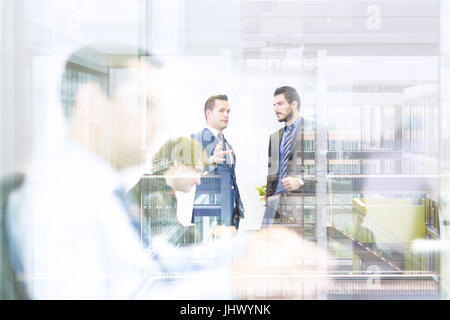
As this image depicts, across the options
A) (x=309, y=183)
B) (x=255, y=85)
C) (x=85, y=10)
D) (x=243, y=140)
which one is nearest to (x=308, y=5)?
(x=255, y=85)

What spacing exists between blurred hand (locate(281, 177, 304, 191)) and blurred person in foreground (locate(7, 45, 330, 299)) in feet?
0.70

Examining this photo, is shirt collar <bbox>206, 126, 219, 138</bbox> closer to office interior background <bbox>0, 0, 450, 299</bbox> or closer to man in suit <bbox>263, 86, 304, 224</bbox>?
office interior background <bbox>0, 0, 450, 299</bbox>

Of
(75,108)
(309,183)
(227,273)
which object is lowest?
(227,273)

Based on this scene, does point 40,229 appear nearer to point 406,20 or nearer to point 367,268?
point 367,268

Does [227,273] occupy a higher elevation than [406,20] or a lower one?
lower

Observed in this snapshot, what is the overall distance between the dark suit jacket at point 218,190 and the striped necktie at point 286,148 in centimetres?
21

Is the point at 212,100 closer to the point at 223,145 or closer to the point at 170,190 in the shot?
the point at 223,145

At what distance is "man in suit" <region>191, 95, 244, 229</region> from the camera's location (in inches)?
75.4

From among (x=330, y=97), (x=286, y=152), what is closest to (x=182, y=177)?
(x=286, y=152)

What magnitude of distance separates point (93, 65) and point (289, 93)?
851mm

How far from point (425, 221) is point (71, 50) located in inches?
66.0

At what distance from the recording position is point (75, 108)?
1.88 meters

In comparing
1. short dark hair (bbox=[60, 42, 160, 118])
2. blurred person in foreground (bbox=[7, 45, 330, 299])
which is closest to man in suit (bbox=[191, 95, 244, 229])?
blurred person in foreground (bbox=[7, 45, 330, 299])

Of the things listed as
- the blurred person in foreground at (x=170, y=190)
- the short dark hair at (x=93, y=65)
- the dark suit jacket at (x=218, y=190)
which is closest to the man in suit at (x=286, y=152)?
the dark suit jacket at (x=218, y=190)
